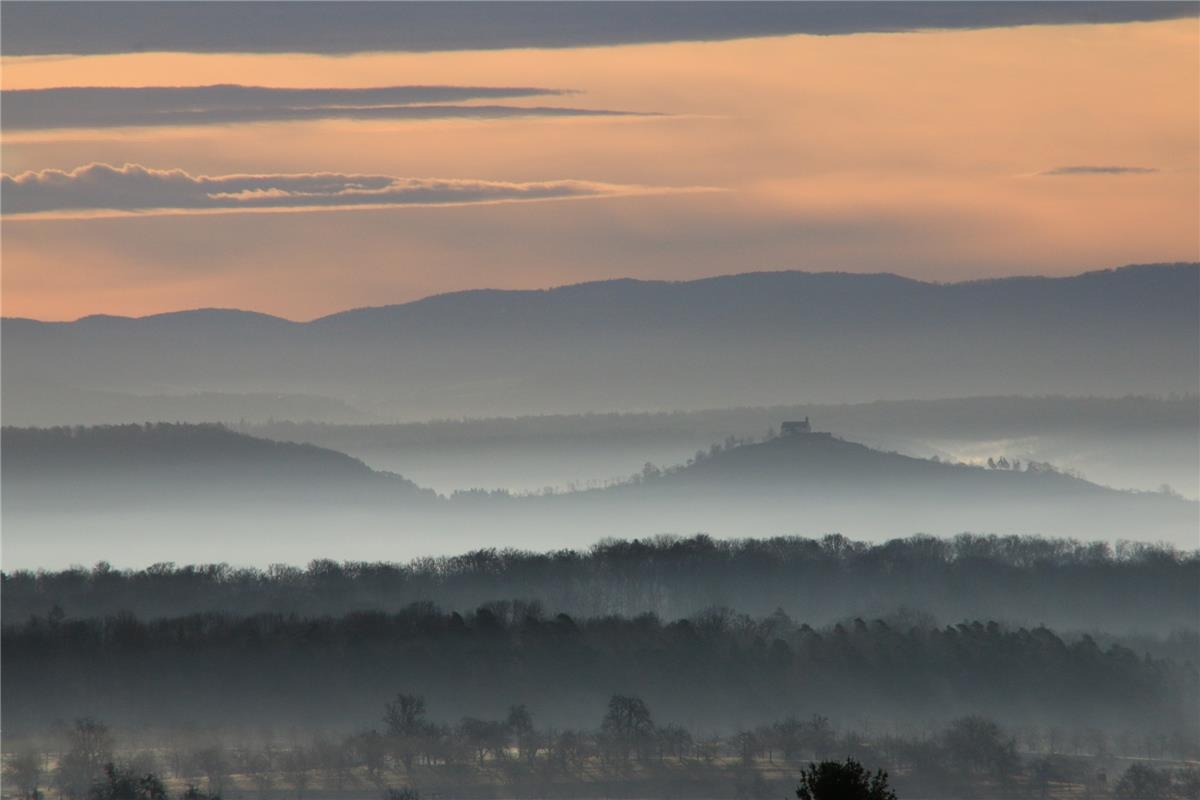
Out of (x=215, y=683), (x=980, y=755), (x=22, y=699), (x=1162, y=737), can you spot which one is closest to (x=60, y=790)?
(x=22, y=699)

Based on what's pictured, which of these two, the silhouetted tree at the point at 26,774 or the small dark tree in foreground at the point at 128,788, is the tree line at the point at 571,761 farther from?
the small dark tree in foreground at the point at 128,788

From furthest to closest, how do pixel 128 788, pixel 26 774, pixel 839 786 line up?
pixel 26 774 → pixel 128 788 → pixel 839 786

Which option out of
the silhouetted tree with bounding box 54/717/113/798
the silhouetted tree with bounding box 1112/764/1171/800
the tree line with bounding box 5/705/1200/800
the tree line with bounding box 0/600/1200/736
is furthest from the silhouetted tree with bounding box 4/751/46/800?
the silhouetted tree with bounding box 1112/764/1171/800

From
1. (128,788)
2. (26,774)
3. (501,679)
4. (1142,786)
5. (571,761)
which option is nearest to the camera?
(128,788)

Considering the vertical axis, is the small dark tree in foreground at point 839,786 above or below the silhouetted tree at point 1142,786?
below

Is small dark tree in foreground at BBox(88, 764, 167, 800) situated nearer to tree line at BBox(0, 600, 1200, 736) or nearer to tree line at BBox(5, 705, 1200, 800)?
tree line at BBox(5, 705, 1200, 800)

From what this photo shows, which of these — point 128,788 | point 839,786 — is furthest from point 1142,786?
point 839,786

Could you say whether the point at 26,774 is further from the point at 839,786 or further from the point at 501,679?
the point at 839,786

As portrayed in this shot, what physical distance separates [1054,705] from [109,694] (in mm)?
63943

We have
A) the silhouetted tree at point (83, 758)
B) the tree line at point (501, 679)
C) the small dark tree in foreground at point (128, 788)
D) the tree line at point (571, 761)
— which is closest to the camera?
the small dark tree in foreground at point (128, 788)

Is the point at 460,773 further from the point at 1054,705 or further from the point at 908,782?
the point at 1054,705

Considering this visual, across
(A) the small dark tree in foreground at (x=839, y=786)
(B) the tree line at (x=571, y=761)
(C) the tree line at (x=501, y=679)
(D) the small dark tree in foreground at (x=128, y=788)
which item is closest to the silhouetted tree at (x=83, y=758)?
(B) the tree line at (x=571, y=761)

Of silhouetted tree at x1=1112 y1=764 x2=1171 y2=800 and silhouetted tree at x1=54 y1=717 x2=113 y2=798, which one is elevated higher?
silhouetted tree at x1=54 y1=717 x2=113 y2=798

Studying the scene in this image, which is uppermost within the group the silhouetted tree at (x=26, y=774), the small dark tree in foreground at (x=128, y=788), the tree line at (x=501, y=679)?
the tree line at (x=501, y=679)
